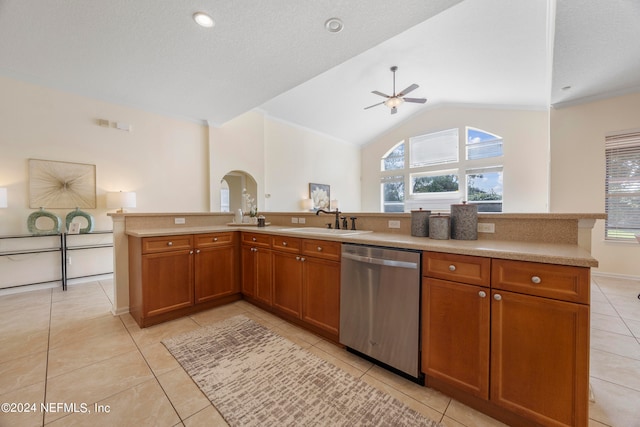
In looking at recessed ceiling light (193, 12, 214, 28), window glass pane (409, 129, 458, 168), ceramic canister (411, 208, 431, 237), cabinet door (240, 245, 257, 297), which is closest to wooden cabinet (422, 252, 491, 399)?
ceramic canister (411, 208, 431, 237)

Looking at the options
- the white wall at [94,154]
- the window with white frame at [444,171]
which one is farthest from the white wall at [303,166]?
the white wall at [94,154]

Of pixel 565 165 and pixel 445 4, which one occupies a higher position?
pixel 445 4

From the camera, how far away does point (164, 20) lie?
94.4 inches

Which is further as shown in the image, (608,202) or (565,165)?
(565,165)

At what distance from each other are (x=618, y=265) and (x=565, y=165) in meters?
1.84

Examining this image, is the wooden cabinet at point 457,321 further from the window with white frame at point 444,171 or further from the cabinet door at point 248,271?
the window with white frame at point 444,171

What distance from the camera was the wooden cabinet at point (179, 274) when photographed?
235cm

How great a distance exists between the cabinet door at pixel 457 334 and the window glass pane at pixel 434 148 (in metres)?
6.67

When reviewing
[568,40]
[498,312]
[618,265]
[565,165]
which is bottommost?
[618,265]

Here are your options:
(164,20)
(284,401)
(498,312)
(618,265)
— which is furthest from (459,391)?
(618,265)

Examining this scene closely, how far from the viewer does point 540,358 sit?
1162mm

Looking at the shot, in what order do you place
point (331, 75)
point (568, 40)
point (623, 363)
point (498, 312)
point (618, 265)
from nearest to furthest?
point (498, 312) < point (623, 363) < point (568, 40) < point (618, 265) < point (331, 75)

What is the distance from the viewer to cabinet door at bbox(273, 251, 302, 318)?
2.30 meters

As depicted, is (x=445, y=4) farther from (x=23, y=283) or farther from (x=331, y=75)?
(x=23, y=283)
